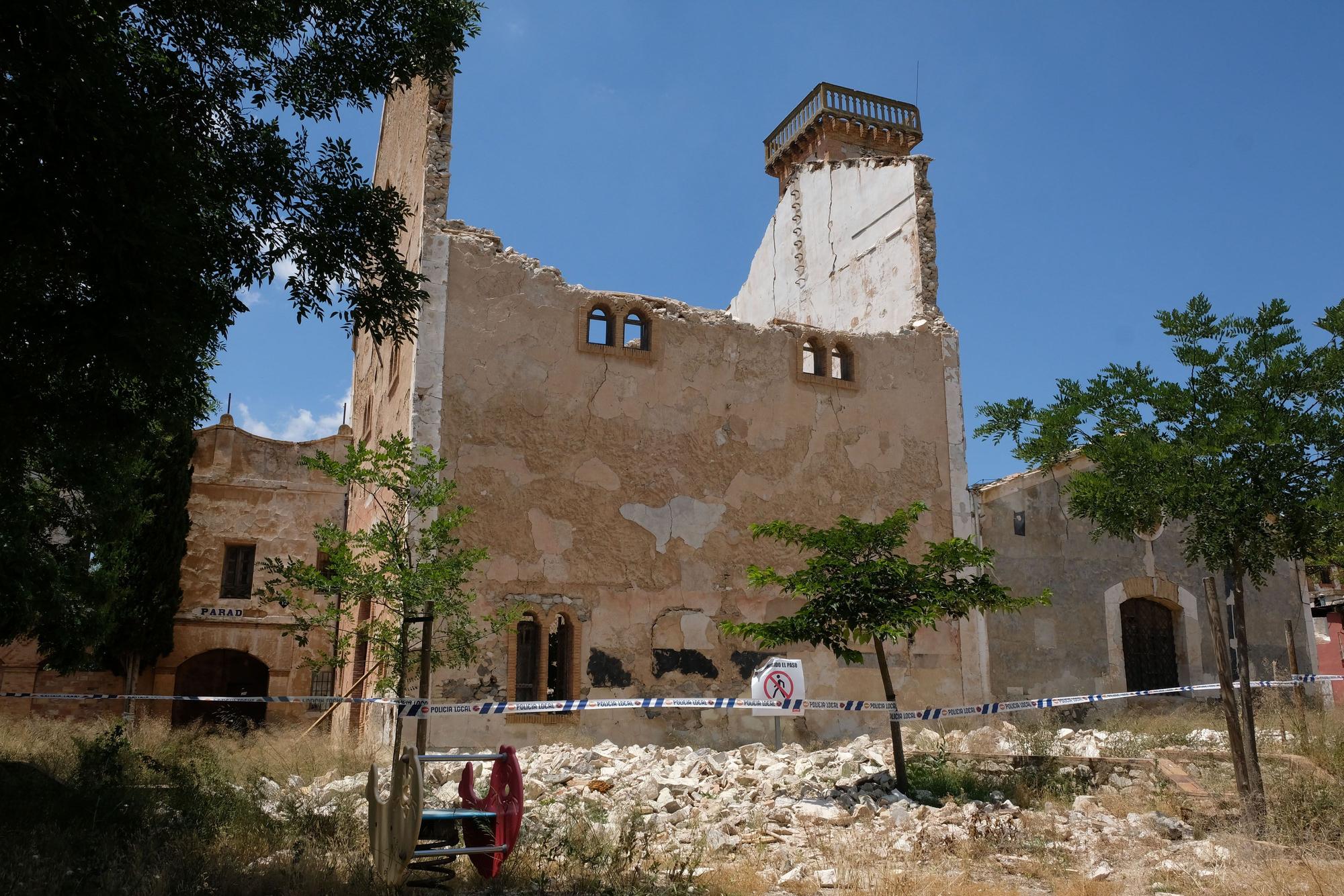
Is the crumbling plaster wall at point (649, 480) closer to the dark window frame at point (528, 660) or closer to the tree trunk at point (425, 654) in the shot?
the dark window frame at point (528, 660)

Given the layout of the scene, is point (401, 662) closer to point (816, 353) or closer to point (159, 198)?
point (159, 198)

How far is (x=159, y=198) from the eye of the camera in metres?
6.36

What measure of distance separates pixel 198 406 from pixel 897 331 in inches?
517

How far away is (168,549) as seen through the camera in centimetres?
2116

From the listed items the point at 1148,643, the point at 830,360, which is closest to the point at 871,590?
the point at 830,360

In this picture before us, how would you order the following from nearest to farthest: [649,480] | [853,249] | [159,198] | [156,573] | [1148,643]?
1. [159,198]
2. [649,480]
3. [1148,643]
4. [156,573]
5. [853,249]

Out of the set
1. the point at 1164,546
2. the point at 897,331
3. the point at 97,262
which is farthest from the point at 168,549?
the point at 1164,546

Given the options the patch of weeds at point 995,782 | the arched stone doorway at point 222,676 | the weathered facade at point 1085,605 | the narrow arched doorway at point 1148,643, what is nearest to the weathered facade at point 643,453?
the weathered facade at point 1085,605

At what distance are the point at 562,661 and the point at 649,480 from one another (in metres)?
2.97

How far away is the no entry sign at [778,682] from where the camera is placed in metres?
14.5

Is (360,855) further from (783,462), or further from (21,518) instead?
(783,462)

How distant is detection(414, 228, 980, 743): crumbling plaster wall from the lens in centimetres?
1496

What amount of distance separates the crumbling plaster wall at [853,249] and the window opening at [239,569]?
11979 mm

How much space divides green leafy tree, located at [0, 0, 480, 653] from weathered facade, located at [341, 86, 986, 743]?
17.1ft
